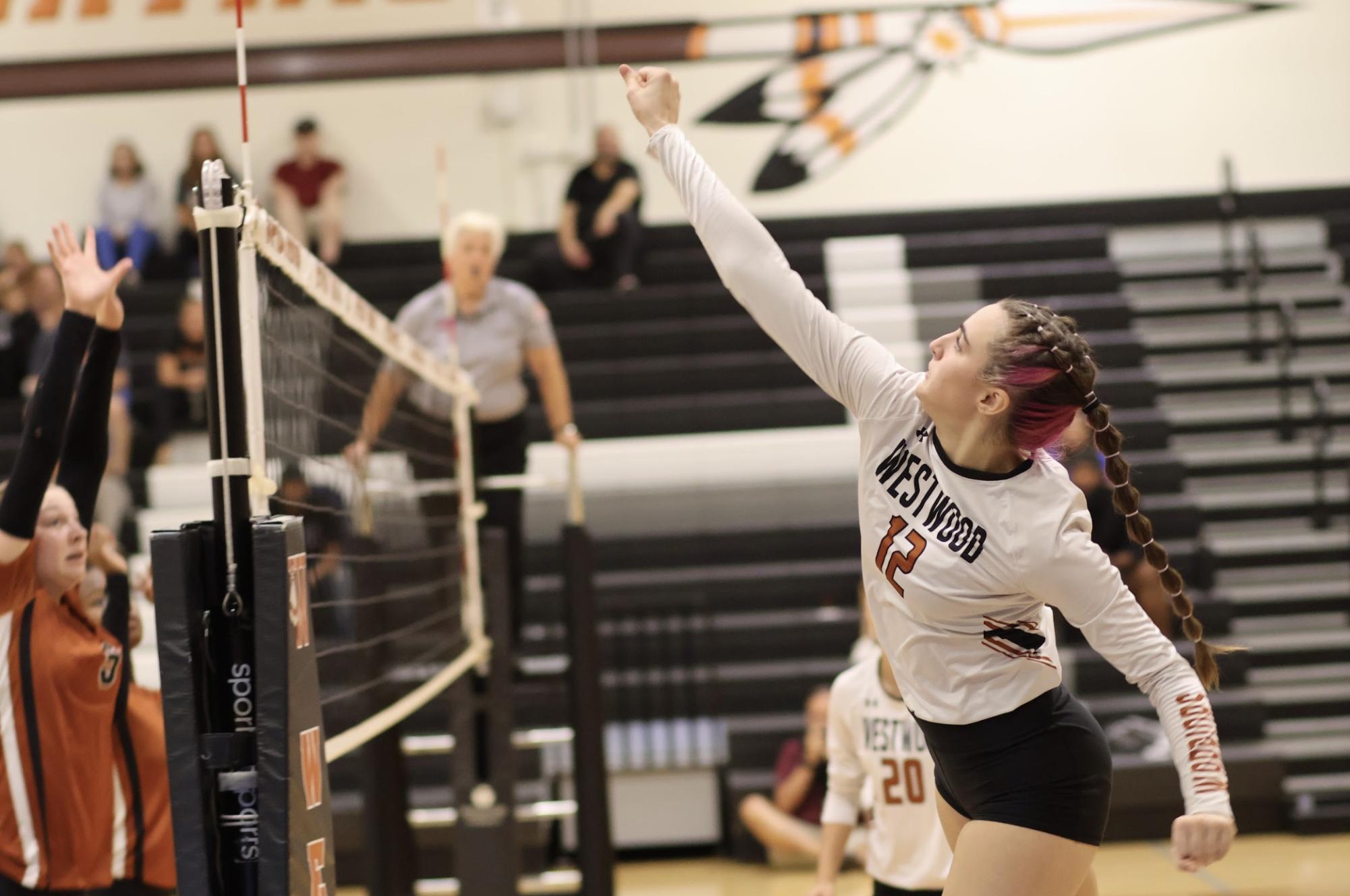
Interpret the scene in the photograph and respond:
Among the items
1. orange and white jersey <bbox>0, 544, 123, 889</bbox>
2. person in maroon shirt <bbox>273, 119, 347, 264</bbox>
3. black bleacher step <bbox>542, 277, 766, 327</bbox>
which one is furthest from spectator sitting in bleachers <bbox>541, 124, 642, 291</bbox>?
orange and white jersey <bbox>0, 544, 123, 889</bbox>

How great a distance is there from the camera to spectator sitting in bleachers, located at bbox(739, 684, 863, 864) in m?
7.09

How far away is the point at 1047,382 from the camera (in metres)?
2.44

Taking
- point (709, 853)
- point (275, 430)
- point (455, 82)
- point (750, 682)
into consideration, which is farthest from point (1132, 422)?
point (275, 430)

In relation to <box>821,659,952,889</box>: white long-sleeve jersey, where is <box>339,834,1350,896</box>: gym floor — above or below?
below

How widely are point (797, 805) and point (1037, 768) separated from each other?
16.4 feet

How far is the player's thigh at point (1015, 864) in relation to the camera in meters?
2.35

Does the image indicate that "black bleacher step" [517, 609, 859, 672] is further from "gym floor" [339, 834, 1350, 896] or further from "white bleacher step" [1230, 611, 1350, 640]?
"white bleacher step" [1230, 611, 1350, 640]

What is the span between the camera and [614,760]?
7.89 meters

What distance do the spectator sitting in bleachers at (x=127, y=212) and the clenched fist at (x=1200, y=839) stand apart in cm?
1130

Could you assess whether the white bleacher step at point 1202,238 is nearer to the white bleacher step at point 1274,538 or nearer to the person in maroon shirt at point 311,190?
the white bleacher step at point 1274,538

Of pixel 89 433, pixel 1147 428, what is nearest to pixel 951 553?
pixel 89 433

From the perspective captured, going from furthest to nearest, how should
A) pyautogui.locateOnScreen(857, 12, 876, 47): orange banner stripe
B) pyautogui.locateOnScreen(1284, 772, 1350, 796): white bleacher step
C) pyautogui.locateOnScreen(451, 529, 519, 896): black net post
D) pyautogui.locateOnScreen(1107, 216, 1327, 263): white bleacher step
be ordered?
pyautogui.locateOnScreen(857, 12, 876, 47): orange banner stripe < pyautogui.locateOnScreen(1107, 216, 1327, 263): white bleacher step < pyautogui.locateOnScreen(1284, 772, 1350, 796): white bleacher step < pyautogui.locateOnScreen(451, 529, 519, 896): black net post

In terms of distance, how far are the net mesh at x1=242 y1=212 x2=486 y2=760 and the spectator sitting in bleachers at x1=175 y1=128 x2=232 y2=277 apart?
5855mm

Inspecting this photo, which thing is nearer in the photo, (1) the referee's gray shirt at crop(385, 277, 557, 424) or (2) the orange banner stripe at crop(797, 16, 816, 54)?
(1) the referee's gray shirt at crop(385, 277, 557, 424)
